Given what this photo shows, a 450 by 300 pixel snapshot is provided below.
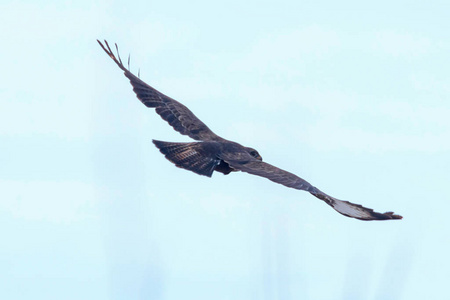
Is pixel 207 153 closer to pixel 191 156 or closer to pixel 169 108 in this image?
pixel 191 156

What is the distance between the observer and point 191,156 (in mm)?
15336

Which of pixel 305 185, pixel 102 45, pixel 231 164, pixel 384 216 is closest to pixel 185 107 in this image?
pixel 102 45

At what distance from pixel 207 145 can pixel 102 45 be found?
3947 millimetres

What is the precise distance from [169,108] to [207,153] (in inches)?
123

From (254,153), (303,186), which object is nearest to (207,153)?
(254,153)

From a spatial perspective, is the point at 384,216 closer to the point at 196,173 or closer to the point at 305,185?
the point at 305,185

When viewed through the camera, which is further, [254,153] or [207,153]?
[254,153]

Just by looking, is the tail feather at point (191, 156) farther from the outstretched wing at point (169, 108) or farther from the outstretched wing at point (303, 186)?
the outstretched wing at point (169, 108)

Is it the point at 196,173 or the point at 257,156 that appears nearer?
the point at 196,173

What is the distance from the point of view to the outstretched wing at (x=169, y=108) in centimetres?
1820

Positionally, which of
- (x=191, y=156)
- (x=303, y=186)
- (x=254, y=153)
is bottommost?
(x=303, y=186)

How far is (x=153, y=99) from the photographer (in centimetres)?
1864

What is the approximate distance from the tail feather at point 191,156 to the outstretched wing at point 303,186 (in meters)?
0.36

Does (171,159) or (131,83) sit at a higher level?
(131,83)
